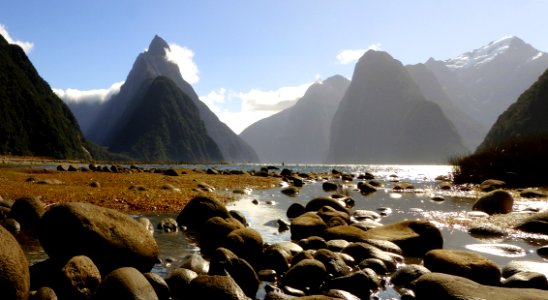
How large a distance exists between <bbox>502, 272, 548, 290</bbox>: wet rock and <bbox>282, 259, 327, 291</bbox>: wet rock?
11.5ft

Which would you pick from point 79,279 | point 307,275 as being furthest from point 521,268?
point 79,279

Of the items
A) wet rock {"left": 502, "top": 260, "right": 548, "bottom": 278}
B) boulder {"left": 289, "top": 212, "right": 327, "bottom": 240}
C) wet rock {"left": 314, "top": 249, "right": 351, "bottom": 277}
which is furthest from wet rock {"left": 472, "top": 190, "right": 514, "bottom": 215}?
wet rock {"left": 314, "top": 249, "right": 351, "bottom": 277}

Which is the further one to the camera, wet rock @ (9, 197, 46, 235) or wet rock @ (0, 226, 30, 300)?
wet rock @ (9, 197, 46, 235)

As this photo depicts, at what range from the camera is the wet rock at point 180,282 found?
642 cm

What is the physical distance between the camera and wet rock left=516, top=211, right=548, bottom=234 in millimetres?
12281

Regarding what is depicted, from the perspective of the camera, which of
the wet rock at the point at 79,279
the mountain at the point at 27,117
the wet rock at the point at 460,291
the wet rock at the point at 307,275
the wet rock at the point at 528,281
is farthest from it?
the mountain at the point at 27,117

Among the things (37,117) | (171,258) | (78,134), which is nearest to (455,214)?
(171,258)

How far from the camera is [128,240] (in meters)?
7.20

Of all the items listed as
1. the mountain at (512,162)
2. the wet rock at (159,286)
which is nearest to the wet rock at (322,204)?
the wet rock at (159,286)

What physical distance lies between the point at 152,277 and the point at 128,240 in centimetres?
123

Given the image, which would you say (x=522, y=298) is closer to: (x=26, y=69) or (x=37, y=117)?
(x=37, y=117)

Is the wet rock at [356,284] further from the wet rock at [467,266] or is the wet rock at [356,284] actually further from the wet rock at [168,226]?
the wet rock at [168,226]

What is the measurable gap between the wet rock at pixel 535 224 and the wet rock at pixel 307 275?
30.4ft

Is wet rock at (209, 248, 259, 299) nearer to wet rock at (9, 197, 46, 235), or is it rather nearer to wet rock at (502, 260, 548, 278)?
wet rock at (502, 260, 548, 278)
